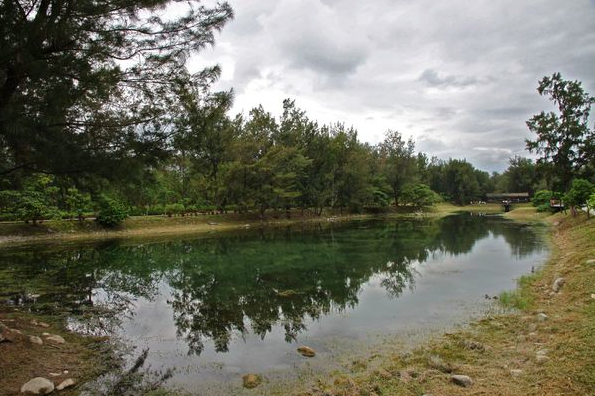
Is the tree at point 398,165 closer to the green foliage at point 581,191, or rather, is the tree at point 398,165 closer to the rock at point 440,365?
the green foliage at point 581,191

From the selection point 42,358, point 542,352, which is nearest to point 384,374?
point 542,352

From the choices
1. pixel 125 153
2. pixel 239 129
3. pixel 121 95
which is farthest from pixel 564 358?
pixel 239 129

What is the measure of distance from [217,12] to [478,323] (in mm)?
9549

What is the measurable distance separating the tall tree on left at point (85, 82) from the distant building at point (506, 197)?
101 meters

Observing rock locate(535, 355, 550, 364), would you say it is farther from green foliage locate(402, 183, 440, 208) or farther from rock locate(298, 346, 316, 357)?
green foliage locate(402, 183, 440, 208)

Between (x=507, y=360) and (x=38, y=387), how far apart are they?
25.9 feet

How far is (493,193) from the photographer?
348 ft

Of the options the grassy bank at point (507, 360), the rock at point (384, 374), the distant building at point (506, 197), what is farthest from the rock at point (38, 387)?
the distant building at point (506, 197)

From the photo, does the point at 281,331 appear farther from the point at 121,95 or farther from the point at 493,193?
the point at 493,193

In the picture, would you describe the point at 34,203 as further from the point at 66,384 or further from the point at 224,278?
the point at 66,384

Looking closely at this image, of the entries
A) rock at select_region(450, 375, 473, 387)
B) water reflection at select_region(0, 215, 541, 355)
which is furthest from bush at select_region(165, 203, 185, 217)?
rock at select_region(450, 375, 473, 387)

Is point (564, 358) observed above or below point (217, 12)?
below

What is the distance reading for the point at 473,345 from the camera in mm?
7738

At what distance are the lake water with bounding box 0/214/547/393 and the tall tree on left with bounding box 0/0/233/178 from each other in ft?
15.2
